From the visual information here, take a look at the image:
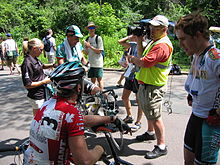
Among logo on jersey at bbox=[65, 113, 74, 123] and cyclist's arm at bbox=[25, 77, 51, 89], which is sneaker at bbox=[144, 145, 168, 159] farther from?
logo on jersey at bbox=[65, 113, 74, 123]

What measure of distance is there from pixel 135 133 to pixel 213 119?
254 cm

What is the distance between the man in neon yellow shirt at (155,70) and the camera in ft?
10.0

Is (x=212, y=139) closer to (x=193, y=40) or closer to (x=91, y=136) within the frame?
(x=193, y=40)

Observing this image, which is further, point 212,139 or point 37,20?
point 37,20

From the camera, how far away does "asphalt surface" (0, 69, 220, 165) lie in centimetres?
356

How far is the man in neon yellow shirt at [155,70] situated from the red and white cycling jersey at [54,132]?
1618 mm

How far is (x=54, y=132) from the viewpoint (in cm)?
164

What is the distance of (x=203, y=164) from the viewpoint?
2031 mm

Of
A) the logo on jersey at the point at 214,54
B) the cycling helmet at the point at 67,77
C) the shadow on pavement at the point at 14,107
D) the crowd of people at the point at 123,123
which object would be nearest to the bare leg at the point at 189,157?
the crowd of people at the point at 123,123

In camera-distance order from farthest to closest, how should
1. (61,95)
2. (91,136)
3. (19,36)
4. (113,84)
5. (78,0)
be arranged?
(78,0), (19,36), (113,84), (91,136), (61,95)

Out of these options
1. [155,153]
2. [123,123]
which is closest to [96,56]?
[155,153]

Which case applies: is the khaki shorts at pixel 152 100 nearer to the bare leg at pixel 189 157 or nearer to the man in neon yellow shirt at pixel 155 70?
the man in neon yellow shirt at pixel 155 70

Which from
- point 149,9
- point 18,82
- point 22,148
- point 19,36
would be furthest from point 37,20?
point 22,148

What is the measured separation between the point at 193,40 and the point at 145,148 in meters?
2.31
